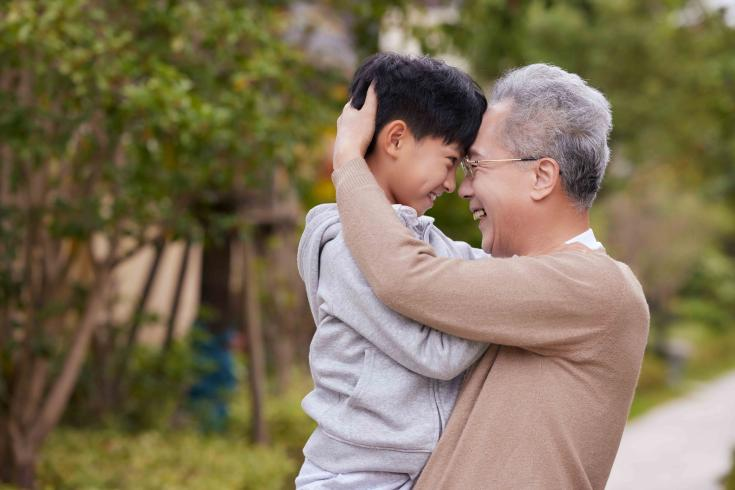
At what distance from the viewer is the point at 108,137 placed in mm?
6129

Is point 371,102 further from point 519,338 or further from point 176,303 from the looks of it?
point 176,303

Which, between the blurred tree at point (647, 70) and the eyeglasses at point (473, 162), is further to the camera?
the blurred tree at point (647, 70)

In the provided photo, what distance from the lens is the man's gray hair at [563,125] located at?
86.9 inches

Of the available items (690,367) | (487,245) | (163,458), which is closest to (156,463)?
(163,458)

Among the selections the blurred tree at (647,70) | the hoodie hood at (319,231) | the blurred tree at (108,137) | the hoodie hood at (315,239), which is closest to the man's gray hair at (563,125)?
the hoodie hood at (319,231)

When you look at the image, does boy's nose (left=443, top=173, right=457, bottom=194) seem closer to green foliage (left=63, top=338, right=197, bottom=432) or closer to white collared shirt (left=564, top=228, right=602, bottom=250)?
white collared shirt (left=564, top=228, right=602, bottom=250)

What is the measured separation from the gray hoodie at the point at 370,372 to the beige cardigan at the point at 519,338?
0.04 m

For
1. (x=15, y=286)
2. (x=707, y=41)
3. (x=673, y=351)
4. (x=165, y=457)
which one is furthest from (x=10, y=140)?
(x=673, y=351)

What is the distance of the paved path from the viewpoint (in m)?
10.6

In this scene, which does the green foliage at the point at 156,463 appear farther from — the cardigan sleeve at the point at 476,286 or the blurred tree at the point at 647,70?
the blurred tree at the point at 647,70

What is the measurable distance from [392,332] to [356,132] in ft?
1.33

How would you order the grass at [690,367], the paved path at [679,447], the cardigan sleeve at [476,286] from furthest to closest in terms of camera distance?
the grass at [690,367] → the paved path at [679,447] → the cardigan sleeve at [476,286]

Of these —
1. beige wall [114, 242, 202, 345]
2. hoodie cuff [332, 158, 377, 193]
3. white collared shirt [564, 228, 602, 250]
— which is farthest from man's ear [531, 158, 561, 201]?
beige wall [114, 242, 202, 345]

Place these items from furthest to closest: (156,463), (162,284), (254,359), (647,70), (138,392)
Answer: (647,70), (162,284), (254,359), (138,392), (156,463)
